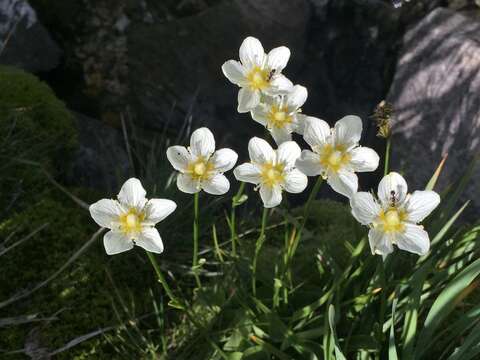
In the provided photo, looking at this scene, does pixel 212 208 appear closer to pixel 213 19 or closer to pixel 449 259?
pixel 449 259

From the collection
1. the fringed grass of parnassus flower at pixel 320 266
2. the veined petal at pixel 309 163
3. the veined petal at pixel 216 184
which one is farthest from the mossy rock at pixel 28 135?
the veined petal at pixel 309 163

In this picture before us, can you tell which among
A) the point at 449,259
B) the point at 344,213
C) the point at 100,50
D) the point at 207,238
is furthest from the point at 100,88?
the point at 449,259

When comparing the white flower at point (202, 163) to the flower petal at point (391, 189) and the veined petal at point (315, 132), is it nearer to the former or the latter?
the veined petal at point (315, 132)

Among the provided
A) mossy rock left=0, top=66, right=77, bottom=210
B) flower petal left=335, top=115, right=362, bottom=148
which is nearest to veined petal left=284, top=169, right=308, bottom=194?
flower petal left=335, top=115, right=362, bottom=148

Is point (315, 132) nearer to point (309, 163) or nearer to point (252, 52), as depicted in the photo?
point (309, 163)

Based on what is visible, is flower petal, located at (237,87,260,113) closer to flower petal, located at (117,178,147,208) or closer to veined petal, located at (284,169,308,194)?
veined petal, located at (284,169,308,194)

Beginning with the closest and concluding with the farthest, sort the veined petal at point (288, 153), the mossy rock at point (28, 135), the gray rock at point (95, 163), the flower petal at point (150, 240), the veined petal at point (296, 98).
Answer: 1. the flower petal at point (150, 240)
2. the veined petal at point (288, 153)
3. the veined petal at point (296, 98)
4. the mossy rock at point (28, 135)
5. the gray rock at point (95, 163)
